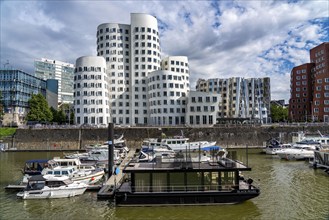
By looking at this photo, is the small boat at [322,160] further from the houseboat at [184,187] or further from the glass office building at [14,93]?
the glass office building at [14,93]

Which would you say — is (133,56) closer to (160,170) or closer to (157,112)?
(157,112)

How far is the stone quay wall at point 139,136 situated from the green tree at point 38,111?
2356cm

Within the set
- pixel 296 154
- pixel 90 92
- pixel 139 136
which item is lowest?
pixel 296 154

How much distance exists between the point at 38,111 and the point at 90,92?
75.1ft

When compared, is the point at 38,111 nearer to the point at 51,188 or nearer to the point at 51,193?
the point at 51,188

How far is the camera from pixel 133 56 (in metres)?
113

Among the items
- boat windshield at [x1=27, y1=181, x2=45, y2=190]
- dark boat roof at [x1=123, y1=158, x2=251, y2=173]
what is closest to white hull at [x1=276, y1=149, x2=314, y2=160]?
dark boat roof at [x1=123, y1=158, x2=251, y2=173]

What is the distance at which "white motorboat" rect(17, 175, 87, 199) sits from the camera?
2906 cm

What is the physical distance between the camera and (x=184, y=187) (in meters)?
26.1

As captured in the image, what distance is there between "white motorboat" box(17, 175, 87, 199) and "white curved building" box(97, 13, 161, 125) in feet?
265

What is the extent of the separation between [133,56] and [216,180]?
3661 inches

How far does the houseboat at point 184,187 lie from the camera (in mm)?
25672

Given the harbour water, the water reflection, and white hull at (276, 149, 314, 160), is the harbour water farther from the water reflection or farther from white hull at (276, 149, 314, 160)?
white hull at (276, 149, 314, 160)

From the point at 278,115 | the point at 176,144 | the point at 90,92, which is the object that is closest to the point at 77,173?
the point at 176,144
